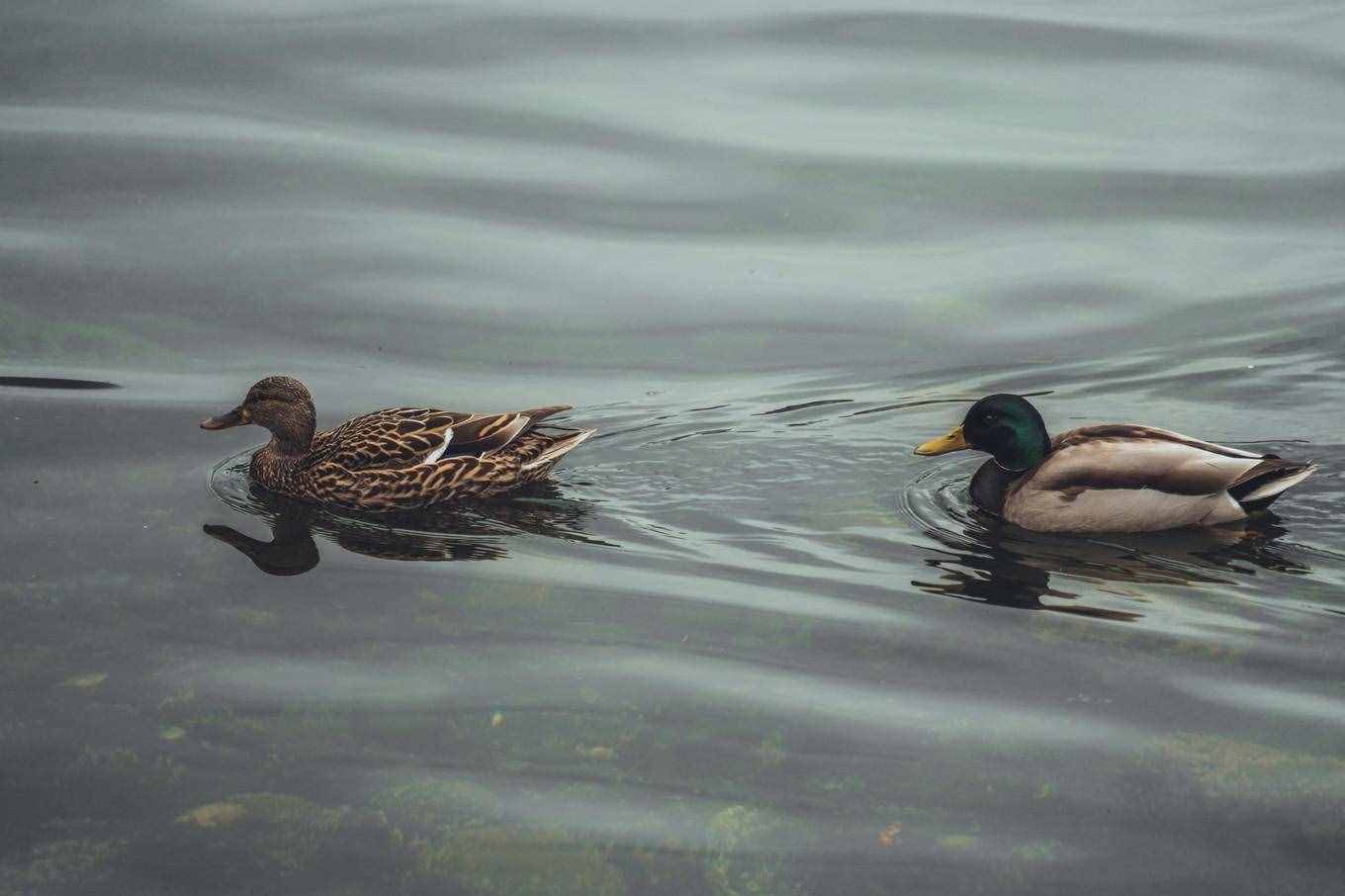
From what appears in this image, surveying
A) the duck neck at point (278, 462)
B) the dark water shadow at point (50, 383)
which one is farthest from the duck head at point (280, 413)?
the dark water shadow at point (50, 383)

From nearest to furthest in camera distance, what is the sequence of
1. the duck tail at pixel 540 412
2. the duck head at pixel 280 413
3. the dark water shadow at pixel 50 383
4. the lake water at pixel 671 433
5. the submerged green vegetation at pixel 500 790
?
the submerged green vegetation at pixel 500 790 < the lake water at pixel 671 433 < the duck head at pixel 280 413 < the duck tail at pixel 540 412 < the dark water shadow at pixel 50 383

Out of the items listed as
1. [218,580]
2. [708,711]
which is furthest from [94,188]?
[708,711]

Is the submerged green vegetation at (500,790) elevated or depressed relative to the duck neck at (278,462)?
depressed

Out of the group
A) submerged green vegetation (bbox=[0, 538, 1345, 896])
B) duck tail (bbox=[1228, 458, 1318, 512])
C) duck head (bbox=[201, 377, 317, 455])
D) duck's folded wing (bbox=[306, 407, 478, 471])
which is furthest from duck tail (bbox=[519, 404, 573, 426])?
duck tail (bbox=[1228, 458, 1318, 512])

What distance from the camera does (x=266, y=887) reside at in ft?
20.1

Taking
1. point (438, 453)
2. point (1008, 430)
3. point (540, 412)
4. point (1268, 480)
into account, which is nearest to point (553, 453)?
point (540, 412)

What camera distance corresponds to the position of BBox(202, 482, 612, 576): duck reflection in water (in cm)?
912

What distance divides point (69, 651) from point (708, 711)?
108 inches

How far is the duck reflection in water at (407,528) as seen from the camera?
29.9 feet

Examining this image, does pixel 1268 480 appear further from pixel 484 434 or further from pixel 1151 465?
pixel 484 434

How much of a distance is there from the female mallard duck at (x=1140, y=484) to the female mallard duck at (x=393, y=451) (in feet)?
8.45

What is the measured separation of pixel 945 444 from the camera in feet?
34.0

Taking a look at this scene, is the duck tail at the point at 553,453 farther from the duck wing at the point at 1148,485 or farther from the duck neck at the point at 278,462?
the duck wing at the point at 1148,485

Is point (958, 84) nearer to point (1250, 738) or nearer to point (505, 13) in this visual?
point (505, 13)
